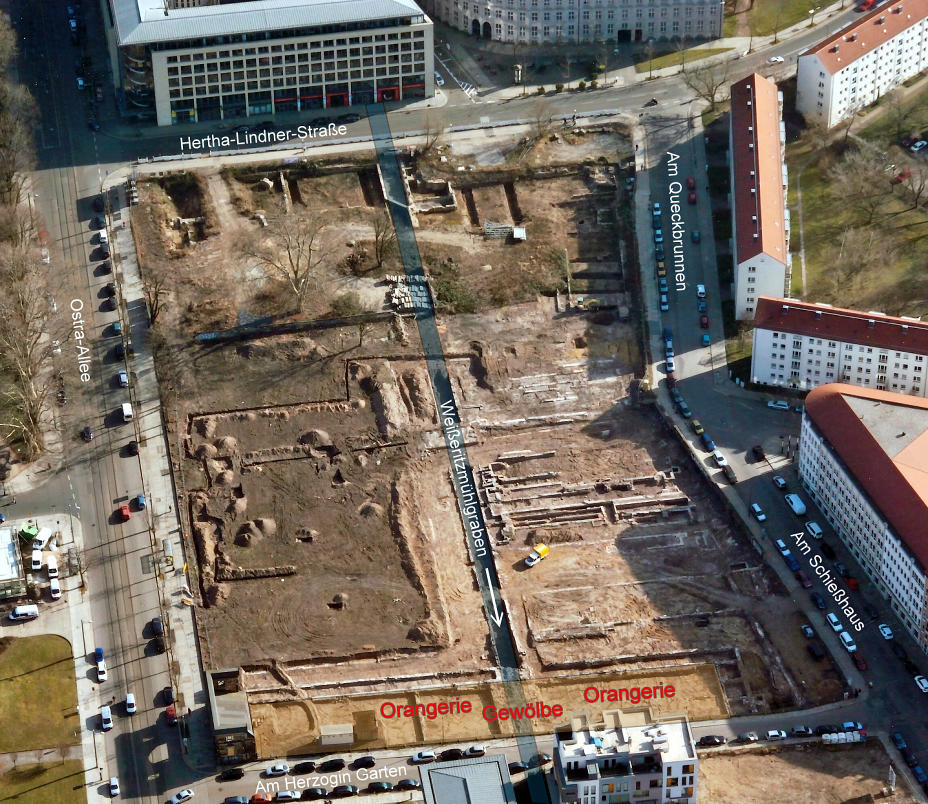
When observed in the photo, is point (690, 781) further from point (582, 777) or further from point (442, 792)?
point (442, 792)

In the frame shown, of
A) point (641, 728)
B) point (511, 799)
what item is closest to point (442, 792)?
point (511, 799)

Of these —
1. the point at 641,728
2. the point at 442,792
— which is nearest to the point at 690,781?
the point at 641,728

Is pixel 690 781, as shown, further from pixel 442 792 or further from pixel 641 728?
pixel 442 792

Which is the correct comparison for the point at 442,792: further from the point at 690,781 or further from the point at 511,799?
the point at 690,781
